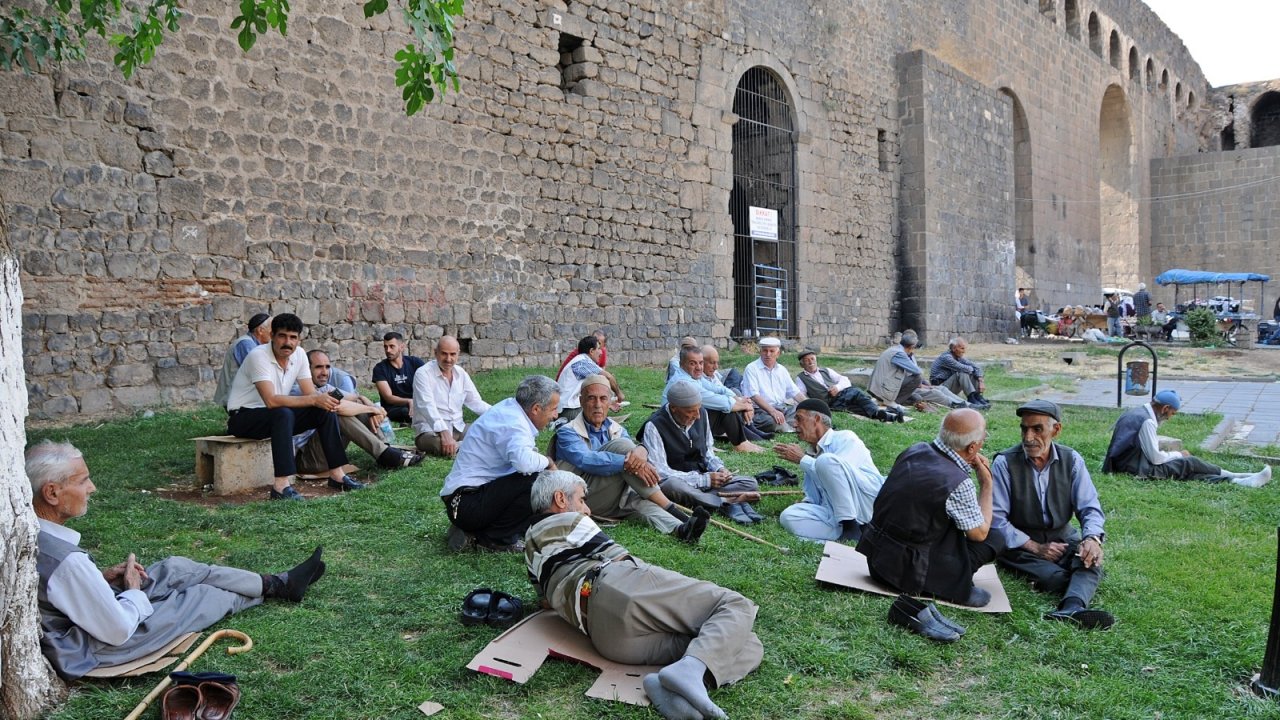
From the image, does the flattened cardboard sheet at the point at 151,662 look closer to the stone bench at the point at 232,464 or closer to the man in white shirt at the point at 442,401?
the stone bench at the point at 232,464

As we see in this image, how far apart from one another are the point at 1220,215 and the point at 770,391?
106 ft

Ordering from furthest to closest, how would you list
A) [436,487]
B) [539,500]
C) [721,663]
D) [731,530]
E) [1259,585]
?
[436,487] < [731,530] < [1259,585] < [539,500] < [721,663]

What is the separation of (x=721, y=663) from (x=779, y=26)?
48.9 feet

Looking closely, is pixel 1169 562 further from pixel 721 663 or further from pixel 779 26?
pixel 779 26

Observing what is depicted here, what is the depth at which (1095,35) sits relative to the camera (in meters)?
29.4

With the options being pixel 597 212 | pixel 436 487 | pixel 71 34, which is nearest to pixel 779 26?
pixel 597 212

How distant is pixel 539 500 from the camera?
12.7 ft

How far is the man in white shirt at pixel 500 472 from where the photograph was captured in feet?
15.9

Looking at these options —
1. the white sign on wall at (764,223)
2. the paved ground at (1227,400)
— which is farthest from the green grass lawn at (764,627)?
the white sign on wall at (764,223)

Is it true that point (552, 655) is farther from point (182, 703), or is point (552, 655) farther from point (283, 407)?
point (283, 407)

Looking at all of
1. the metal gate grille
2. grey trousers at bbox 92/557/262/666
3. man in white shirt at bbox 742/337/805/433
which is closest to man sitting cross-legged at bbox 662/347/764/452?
man in white shirt at bbox 742/337/805/433

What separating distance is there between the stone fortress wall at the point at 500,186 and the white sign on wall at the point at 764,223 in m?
0.55

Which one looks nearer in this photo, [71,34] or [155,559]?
[155,559]

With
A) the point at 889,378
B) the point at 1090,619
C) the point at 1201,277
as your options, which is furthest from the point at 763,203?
the point at 1201,277
